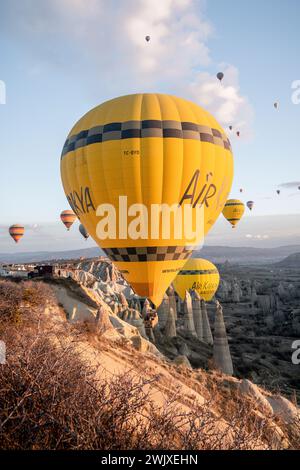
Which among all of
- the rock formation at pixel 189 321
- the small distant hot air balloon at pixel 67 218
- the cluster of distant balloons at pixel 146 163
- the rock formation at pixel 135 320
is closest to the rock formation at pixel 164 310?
the rock formation at pixel 189 321

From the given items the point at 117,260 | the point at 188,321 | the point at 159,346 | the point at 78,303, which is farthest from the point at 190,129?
the point at 188,321

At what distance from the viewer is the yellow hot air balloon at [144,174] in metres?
16.8

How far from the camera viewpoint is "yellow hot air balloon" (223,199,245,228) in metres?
61.4

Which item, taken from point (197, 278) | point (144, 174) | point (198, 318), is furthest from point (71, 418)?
point (197, 278)

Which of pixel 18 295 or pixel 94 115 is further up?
pixel 94 115

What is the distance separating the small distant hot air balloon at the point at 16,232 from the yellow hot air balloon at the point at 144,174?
4644 cm

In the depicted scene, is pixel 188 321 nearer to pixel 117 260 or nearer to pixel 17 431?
pixel 117 260

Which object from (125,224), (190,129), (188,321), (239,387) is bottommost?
(188,321)

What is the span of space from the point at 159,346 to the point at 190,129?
18552 millimetres

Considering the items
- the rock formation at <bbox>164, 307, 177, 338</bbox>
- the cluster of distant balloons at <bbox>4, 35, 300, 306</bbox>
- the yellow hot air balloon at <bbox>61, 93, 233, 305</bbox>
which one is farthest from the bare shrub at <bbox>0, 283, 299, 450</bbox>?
the rock formation at <bbox>164, 307, 177, 338</bbox>

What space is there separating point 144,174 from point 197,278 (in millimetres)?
38370

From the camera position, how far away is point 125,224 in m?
17.0

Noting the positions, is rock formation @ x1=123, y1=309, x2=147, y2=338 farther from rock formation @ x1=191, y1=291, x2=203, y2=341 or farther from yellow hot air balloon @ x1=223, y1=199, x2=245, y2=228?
yellow hot air balloon @ x1=223, y1=199, x2=245, y2=228

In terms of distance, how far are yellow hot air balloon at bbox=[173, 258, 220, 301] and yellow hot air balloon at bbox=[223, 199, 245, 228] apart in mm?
11675
